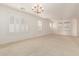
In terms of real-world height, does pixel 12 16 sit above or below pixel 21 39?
above

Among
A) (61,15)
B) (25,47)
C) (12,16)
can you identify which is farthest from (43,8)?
(25,47)

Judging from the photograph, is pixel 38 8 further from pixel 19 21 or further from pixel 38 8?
pixel 19 21

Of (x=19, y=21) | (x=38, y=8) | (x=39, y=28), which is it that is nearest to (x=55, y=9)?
(x=38, y=8)

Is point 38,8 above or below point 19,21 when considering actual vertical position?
above

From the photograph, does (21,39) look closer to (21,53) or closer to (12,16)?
(21,53)

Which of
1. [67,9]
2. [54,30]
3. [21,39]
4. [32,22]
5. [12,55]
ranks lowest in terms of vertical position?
[12,55]
